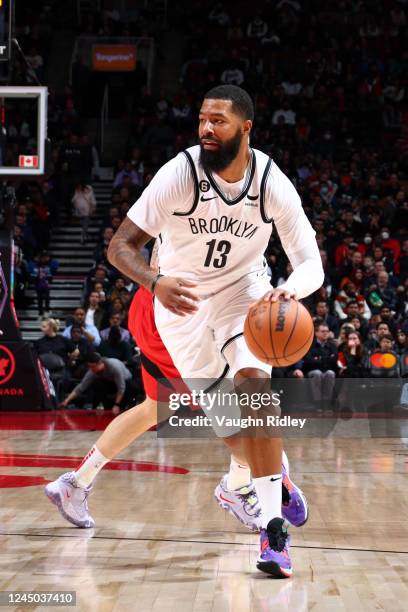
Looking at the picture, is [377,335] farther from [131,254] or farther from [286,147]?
[131,254]

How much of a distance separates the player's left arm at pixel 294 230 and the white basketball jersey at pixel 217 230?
0.05m

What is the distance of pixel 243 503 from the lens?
4.77 meters

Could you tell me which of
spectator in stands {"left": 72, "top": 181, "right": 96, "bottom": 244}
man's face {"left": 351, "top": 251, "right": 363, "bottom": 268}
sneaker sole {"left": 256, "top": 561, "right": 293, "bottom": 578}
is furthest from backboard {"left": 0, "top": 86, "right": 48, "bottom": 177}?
sneaker sole {"left": 256, "top": 561, "right": 293, "bottom": 578}

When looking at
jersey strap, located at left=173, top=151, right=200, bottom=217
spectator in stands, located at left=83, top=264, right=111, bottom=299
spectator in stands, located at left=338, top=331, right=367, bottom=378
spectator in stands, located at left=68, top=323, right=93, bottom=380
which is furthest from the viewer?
spectator in stands, located at left=83, top=264, right=111, bottom=299

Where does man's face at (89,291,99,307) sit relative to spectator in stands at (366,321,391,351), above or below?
below

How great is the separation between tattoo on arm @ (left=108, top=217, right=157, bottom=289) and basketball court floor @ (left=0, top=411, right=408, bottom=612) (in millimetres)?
1192

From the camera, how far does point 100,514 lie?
511cm

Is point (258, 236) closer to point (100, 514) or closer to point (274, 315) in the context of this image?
point (274, 315)

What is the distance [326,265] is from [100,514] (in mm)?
9964

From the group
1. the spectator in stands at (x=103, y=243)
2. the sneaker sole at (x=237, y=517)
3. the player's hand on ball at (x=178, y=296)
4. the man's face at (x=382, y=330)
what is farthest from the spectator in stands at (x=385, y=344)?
the player's hand on ball at (x=178, y=296)

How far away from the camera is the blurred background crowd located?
1254 centimetres

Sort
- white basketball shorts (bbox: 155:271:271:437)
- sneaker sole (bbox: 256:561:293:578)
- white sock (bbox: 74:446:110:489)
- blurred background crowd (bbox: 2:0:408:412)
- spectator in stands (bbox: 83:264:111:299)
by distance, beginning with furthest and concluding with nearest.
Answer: spectator in stands (bbox: 83:264:111:299), blurred background crowd (bbox: 2:0:408:412), white sock (bbox: 74:446:110:489), white basketball shorts (bbox: 155:271:271:437), sneaker sole (bbox: 256:561:293:578)

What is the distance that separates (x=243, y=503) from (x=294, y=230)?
55.3 inches

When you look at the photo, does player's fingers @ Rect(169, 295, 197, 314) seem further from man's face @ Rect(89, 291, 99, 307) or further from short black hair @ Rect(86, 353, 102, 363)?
man's face @ Rect(89, 291, 99, 307)
